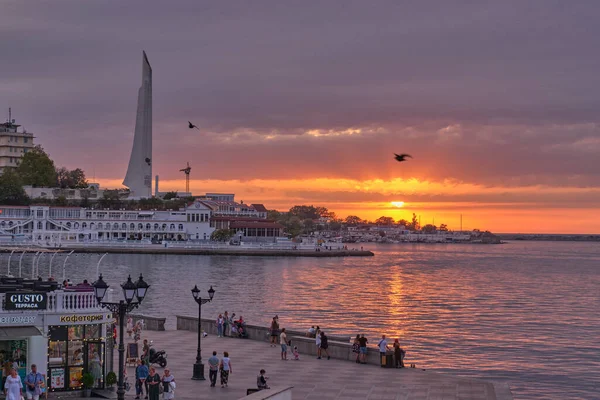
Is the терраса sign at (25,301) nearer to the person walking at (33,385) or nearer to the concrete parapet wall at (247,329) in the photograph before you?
the person walking at (33,385)

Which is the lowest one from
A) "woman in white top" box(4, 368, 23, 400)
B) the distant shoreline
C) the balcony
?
"woman in white top" box(4, 368, 23, 400)

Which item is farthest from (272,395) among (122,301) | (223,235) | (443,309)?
(223,235)

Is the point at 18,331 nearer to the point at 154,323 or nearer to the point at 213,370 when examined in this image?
the point at 213,370

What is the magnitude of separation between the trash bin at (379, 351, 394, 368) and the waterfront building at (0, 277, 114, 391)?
10.6 metres

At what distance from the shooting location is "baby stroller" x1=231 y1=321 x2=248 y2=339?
40.1 metres

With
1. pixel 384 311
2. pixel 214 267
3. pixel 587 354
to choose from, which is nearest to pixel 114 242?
pixel 214 267

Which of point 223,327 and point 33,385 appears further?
point 223,327

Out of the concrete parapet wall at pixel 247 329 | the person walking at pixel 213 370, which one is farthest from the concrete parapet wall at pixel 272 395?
the concrete parapet wall at pixel 247 329

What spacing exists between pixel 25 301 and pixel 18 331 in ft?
2.95

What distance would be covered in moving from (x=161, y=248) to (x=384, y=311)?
116 metres

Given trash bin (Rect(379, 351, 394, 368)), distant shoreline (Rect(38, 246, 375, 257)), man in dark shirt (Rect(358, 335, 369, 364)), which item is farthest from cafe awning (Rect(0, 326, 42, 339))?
distant shoreline (Rect(38, 246, 375, 257))

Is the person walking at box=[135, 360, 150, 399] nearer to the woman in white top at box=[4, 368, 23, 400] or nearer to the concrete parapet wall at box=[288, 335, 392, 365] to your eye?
the woman in white top at box=[4, 368, 23, 400]

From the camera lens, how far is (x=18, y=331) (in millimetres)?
25953

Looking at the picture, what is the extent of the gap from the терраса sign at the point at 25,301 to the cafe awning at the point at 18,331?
1.93 ft
